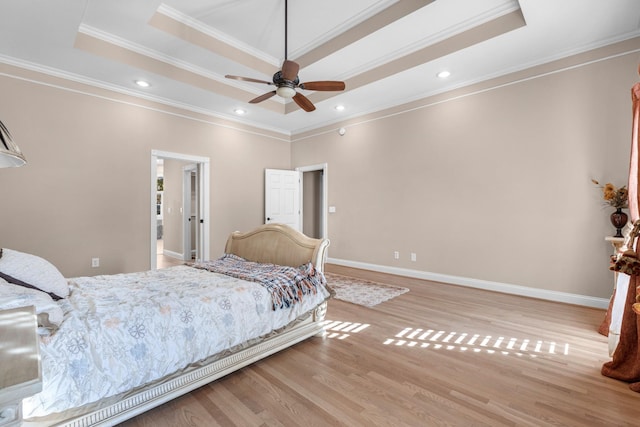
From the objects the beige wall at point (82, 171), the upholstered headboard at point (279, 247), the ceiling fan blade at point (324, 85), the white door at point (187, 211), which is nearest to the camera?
the upholstered headboard at point (279, 247)

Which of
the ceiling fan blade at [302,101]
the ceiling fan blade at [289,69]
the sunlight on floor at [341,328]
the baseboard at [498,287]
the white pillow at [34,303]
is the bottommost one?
the sunlight on floor at [341,328]

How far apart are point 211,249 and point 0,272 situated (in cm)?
390

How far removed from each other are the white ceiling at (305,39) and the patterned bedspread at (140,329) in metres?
2.62

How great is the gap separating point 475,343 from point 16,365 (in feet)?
9.47

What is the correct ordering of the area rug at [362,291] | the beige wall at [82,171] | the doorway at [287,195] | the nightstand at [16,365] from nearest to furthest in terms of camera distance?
the nightstand at [16,365], the beige wall at [82,171], the area rug at [362,291], the doorway at [287,195]

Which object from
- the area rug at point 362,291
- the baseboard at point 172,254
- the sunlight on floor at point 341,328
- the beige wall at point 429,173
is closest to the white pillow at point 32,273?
the sunlight on floor at point 341,328

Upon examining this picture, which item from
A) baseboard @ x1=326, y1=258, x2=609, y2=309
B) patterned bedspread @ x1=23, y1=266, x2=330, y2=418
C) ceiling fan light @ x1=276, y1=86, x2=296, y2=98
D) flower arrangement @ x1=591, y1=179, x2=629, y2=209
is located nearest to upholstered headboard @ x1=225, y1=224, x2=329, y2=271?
patterned bedspread @ x1=23, y1=266, x2=330, y2=418

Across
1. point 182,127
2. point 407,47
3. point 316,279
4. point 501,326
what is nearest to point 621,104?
point 407,47

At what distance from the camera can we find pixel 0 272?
1.61 meters

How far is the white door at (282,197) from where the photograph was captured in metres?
6.26

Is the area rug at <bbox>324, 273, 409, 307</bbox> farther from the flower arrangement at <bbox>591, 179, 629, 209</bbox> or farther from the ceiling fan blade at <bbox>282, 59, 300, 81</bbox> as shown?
the ceiling fan blade at <bbox>282, 59, 300, 81</bbox>

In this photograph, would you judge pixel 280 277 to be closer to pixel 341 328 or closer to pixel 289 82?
pixel 341 328

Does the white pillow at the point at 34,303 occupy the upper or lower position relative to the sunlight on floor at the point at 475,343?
upper

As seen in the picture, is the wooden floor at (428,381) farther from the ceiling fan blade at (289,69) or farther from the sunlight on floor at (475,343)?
the ceiling fan blade at (289,69)
